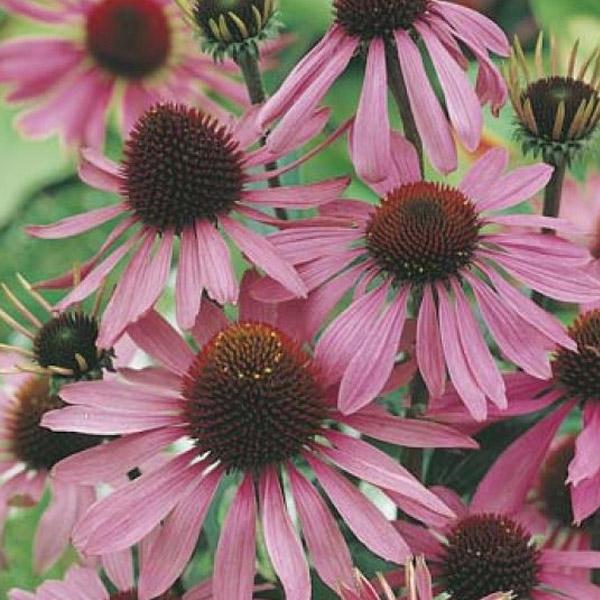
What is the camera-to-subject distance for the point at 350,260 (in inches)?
26.9

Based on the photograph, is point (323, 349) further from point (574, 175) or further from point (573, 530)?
point (574, 175)

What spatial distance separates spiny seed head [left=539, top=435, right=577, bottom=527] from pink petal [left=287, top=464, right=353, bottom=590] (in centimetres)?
21

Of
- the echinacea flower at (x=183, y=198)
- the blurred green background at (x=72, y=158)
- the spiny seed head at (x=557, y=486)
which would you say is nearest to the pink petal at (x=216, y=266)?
the echinacea flower at (x=183, y=198)

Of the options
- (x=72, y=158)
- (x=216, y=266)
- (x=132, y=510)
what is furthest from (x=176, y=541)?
(x=72, y=158)

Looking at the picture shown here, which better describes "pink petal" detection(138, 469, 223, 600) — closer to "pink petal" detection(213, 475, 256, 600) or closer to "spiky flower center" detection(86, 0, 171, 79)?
"pink petal" detection(213, 475, 256, 600)

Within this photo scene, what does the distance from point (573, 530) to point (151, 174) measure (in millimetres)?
302

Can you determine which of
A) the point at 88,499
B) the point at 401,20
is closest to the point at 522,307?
the point at 401,20

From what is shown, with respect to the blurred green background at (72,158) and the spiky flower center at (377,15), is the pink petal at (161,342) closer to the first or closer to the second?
the spiky flower center at (377,15)

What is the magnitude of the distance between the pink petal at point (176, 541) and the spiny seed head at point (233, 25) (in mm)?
220

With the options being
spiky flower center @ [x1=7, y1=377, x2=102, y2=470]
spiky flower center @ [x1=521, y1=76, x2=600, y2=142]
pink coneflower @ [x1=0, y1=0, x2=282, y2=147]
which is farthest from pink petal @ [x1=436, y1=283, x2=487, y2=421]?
pink coneflower @ [x1=0, y1=0, x2=282, y2=147]

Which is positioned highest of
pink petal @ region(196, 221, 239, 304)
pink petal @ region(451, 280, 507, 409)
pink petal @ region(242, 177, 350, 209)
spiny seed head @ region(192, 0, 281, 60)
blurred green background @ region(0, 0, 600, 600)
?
spiny seed head @ region(192, 0, 281, 60)

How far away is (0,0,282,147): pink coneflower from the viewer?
4.47 ft

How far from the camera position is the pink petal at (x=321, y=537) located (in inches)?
23.5

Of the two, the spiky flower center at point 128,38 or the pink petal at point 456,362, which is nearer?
the pink petal at point 456,362
